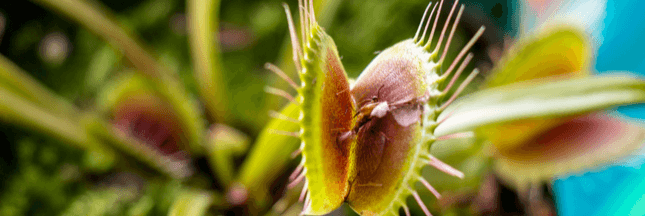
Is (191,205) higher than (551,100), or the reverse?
(191,205)

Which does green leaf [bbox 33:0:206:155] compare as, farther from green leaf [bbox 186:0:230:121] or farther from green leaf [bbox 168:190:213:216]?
green leaf [bbox 168:190:213:216]

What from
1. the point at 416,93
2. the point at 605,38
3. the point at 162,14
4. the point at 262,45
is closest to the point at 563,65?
the point at 605,38

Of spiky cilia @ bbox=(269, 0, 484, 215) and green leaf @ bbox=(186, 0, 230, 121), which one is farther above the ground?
green leaf @ bbox=(186, 0, 230, 121)

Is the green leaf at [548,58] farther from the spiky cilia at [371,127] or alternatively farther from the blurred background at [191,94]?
the spiky cilia at [371,127]

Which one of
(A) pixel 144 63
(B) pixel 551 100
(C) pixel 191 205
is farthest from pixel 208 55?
(B) pixel 551 100

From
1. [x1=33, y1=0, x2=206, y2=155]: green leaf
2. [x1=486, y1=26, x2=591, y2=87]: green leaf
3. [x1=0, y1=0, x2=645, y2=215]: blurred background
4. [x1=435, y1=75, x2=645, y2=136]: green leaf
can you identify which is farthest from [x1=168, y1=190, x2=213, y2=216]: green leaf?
[x1=486, y1=26, x2=591, y2=87]: green leaf

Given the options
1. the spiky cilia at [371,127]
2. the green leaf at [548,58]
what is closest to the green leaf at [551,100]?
the green leaf at [548,58]

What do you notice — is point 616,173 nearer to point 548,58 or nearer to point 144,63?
point 548,58
